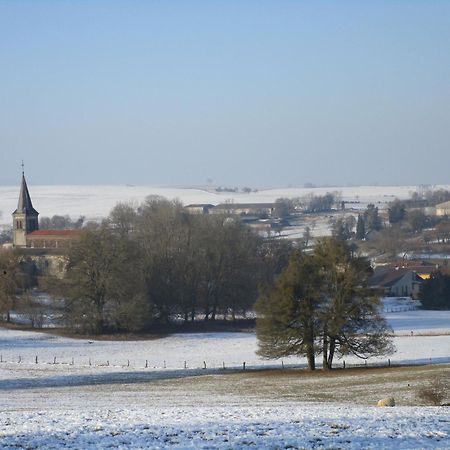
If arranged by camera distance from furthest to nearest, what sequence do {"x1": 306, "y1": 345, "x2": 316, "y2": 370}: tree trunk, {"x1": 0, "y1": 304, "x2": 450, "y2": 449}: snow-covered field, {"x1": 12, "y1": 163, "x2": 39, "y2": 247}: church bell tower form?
{"x1": 12, "y1": 163, "x2": 39, "y2": 247}: church bell tower < {"x1": 306, "y1": 345, "x2": 316, "y2": 370}: tree trunk < {"x1": 0, "y1": 304, "x2": 450, "y2": 449}: snow-covered field

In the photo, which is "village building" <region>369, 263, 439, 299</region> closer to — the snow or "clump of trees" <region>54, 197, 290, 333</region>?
"clump of trees" <region>54, 197, 290, 333</region>

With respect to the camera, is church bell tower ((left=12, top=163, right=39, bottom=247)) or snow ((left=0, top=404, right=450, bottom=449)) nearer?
snow ((left=0, top=404, right=450, bottom=449))

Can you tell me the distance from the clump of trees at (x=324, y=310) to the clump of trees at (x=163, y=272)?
78.7ft

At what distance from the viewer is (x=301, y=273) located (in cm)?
4169

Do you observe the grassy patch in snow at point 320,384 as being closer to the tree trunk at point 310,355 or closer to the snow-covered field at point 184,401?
the snow-covered field at point 184,401

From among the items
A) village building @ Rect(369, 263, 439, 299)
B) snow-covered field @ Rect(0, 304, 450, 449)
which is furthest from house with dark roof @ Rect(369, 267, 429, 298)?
snow-covered field @ Rect(0, 304, 450, 449)

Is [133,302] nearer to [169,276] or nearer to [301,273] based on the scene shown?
[169,276]

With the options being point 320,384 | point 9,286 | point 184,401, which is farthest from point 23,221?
point 184,401

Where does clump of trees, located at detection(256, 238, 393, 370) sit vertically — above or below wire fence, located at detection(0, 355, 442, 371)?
above

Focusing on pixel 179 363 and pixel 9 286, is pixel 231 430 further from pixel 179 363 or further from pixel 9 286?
pixel 9 286

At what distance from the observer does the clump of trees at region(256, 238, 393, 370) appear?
4128cm

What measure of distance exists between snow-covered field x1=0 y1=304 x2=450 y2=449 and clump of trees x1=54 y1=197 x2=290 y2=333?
4.04m

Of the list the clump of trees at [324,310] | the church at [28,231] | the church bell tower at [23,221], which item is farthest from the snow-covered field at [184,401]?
the church bell tower at [23,221]

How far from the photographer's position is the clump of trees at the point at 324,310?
135 ft
